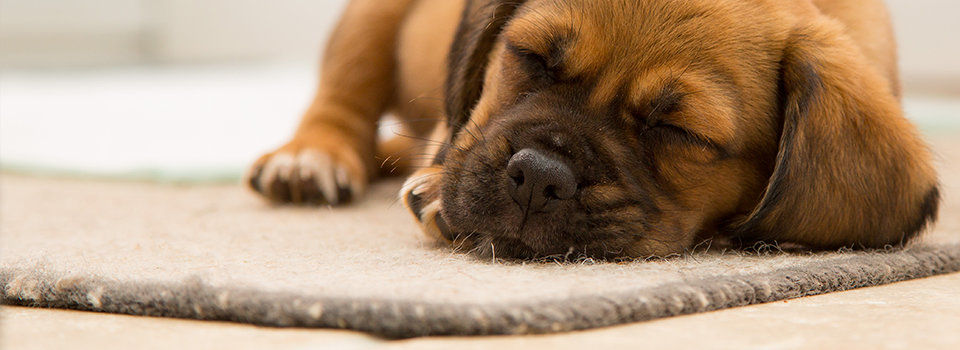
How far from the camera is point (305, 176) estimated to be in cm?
315

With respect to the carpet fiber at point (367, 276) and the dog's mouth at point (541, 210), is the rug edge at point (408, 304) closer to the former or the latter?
the carpet fiber at point (367, 276)

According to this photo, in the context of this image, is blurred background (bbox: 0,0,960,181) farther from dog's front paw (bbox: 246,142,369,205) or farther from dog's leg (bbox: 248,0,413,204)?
dog's front paw (bbox: 246,142,369,205)

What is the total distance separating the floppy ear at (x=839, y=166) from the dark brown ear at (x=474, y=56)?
2.64 feet

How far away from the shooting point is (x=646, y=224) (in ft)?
6.97

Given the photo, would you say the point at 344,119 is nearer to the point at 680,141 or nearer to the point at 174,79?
the point at 680,141

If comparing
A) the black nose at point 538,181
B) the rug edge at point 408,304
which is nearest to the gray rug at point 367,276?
the rug edge at point 408,304

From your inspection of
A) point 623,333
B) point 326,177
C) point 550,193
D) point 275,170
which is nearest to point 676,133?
point 550,193

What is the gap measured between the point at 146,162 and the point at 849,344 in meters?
3.67

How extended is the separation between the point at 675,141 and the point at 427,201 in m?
0.66

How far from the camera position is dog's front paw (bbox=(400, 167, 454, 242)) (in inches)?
91.5

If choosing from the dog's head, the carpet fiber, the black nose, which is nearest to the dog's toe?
the carpet fiber

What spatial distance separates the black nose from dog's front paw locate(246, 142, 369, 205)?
4.20 feet

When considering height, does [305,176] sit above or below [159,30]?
above

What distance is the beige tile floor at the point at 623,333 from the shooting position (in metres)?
1.45
